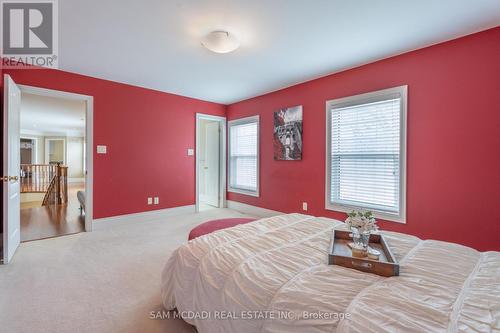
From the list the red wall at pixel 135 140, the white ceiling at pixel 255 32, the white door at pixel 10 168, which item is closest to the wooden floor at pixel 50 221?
the red wall at pixel 135 140

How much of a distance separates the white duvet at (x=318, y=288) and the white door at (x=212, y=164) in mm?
4009

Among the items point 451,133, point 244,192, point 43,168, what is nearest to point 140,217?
point 244,192

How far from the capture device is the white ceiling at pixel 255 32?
199 cm

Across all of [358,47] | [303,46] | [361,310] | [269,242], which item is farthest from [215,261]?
[358,47]

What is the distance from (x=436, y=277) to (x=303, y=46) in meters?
Result: 2.54

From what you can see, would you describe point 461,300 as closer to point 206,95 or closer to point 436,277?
point 436,277

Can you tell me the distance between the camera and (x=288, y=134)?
13.6 ft

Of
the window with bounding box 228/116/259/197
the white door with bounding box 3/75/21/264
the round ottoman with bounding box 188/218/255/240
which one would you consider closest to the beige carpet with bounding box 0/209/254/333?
the white door with bounding box 3/75/21/264

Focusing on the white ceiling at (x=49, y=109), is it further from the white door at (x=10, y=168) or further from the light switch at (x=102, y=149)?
the white door at (x=10, y=168)

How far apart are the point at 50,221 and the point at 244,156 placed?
3.90 metres

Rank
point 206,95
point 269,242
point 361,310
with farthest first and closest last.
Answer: point 206,95 < point 269,242 < point 361,310

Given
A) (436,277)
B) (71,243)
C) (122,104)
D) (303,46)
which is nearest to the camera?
(436,277)

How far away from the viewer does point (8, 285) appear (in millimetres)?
2107

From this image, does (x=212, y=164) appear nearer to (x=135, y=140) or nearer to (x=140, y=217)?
(x=135, y=140)
